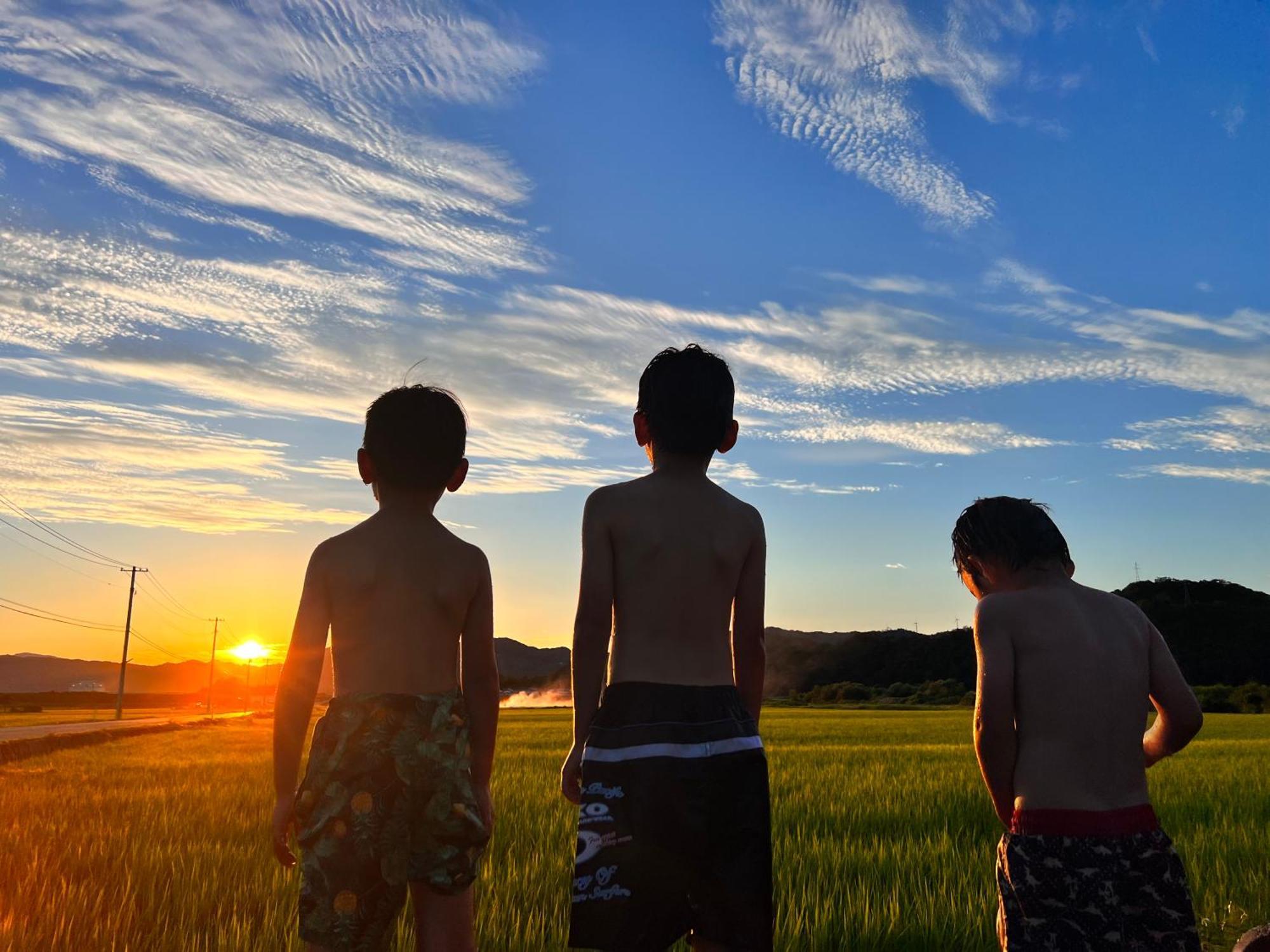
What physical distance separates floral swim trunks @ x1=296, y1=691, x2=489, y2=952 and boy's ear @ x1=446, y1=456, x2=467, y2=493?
0.52 metres

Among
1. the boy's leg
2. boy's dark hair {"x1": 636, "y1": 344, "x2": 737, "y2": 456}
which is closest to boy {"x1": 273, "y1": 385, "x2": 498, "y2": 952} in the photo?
the boy's leg

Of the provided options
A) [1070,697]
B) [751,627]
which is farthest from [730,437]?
[1070,697]

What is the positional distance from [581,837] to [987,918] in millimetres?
2500

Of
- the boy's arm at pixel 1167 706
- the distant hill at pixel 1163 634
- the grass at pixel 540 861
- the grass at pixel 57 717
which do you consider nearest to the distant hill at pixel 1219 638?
the distant hill at pixel 1163 634

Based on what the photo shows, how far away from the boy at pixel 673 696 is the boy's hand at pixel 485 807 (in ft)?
0.79

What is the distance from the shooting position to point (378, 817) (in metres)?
2.24

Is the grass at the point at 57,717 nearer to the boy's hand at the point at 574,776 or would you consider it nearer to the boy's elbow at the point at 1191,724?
the boy's hand at the point at 574,776

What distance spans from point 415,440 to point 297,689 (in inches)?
26.0

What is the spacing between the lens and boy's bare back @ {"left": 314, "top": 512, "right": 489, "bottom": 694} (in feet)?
7.71

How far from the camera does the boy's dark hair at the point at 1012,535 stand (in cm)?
247

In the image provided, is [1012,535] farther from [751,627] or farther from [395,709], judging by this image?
[395,709]

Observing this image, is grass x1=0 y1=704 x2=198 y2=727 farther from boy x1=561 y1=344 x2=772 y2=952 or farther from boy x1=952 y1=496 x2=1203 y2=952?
boy x1=952 y1=496 x2=1203 y2=952

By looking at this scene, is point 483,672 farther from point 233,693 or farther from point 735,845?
point 233,693

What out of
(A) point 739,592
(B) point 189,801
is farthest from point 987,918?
(B) point 189,801
